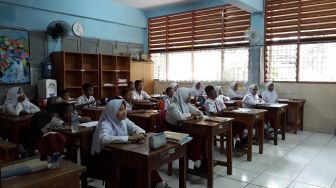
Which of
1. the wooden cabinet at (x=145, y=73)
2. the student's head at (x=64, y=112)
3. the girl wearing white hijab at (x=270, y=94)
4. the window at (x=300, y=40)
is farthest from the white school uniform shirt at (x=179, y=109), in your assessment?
the wooden cabinet at (x=145, y=73)

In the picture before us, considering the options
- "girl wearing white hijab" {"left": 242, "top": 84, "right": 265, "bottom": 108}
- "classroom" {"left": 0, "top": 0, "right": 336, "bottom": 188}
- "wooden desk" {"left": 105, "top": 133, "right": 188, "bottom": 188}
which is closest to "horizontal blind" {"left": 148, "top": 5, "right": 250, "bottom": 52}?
"classroom" {"left": 0, "top": 0, "right": 336, "bottom": 188}

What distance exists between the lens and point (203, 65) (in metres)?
8.41

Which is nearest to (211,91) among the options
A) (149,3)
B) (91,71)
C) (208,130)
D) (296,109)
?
(208,130)

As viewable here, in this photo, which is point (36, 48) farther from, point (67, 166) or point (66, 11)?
point (67, 166)

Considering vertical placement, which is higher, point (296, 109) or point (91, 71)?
point (91, 71)

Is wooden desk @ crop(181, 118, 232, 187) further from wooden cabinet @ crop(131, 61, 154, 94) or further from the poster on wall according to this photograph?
wooden cabinet @ crop(131, 61, 154, 94)

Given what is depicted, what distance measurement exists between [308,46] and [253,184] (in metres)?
4.58

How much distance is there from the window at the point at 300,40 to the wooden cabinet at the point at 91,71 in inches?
168

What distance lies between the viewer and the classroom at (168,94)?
2.55m

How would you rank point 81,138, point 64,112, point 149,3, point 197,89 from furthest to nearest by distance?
1. point 149,3
2. point 197,89
3. point 64,112
4. point 81,138

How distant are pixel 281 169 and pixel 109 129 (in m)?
2.63

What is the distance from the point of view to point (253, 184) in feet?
11.0

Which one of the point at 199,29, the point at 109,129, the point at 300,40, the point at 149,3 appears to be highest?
the point at 149,3

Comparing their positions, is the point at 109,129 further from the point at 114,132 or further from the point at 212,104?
the point at 212,104
